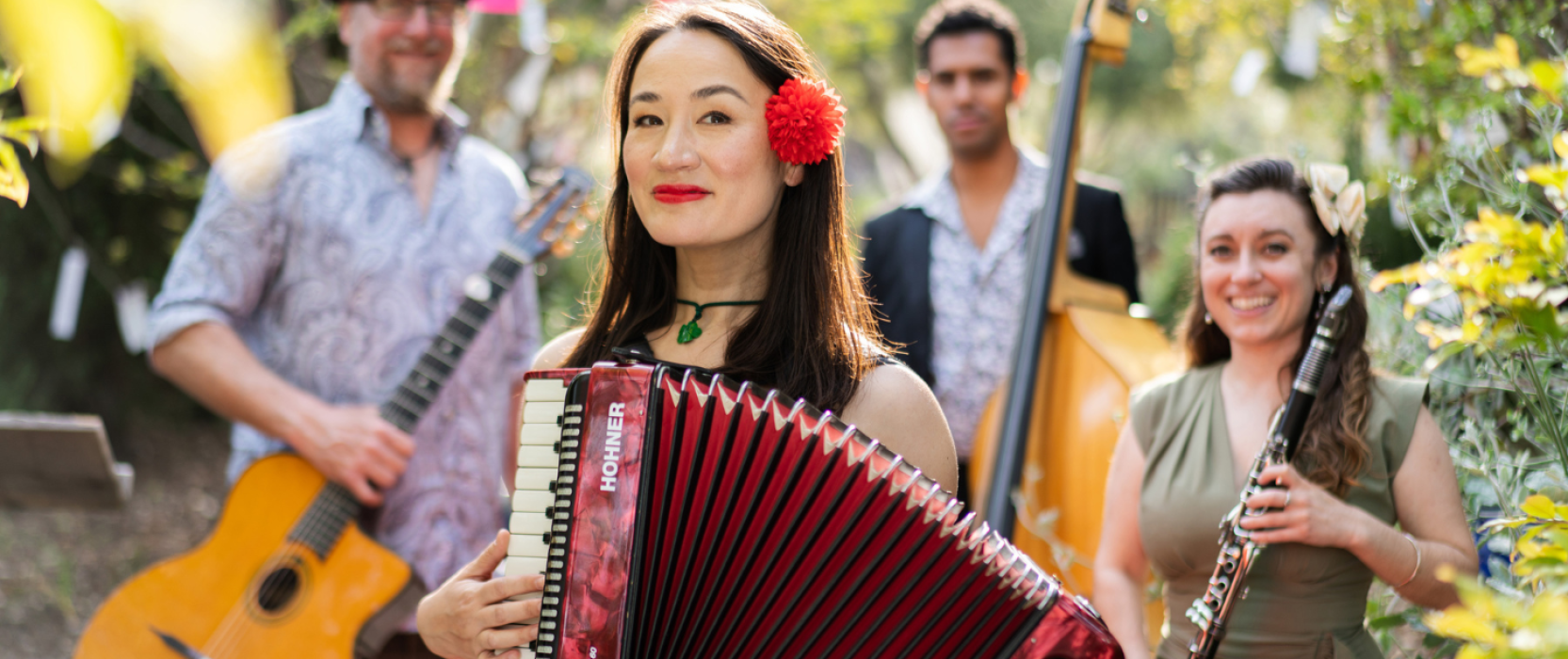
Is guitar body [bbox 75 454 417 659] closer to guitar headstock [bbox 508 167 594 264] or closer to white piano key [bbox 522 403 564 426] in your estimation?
guitar headstock [bbox 508 167 594 264]

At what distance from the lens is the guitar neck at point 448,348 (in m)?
2.82

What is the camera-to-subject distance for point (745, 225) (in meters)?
1.71

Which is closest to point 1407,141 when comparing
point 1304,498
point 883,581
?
point 1304,498

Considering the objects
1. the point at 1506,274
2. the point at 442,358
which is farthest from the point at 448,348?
the point at 1506,274

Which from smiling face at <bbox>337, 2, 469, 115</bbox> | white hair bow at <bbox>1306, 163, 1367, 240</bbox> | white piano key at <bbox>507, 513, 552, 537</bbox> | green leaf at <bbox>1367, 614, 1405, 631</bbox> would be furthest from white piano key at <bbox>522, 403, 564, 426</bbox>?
smiling face at <bbox>337, 2, 469, 115</bbox>

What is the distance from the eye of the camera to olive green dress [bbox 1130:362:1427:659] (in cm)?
214

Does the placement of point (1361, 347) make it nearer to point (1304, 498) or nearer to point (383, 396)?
point (1304, 498)

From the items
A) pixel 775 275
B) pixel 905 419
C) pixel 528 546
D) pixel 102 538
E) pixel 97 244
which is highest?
pixel 775 275

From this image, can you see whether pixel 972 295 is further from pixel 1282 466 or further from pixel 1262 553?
pixel 1282 466

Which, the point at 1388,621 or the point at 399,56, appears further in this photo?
the point at 399,56

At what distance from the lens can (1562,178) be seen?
1.13 metres

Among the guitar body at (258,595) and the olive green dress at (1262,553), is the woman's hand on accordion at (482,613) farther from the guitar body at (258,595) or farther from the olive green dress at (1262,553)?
the olive green dress at (1262,553)

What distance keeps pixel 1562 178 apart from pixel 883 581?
0.87 meters

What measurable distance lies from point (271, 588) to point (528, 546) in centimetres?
144
